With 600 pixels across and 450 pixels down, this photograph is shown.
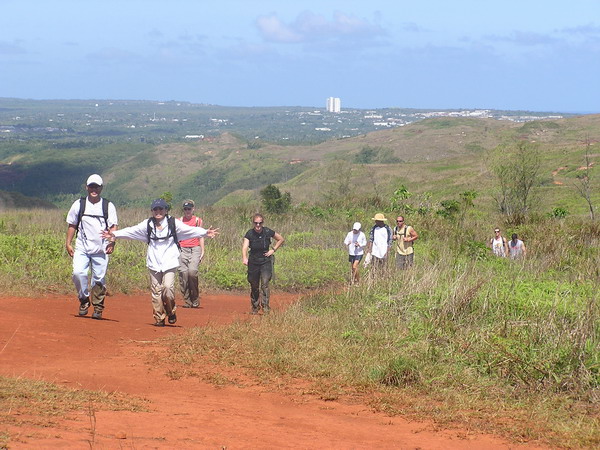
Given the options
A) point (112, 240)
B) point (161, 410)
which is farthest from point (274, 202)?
point (161, 410)

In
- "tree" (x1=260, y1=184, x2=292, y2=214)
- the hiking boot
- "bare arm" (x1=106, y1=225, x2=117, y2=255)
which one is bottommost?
"tree" (x1=260, y1=184, x2=292, y2=214)

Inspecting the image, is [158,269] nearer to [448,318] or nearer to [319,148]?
[448,318]

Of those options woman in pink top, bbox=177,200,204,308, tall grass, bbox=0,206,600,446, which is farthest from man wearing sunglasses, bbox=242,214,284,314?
woman in pink top, bbox=177,200,204,308

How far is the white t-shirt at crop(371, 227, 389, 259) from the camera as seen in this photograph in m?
15.7

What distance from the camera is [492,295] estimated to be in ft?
34.8

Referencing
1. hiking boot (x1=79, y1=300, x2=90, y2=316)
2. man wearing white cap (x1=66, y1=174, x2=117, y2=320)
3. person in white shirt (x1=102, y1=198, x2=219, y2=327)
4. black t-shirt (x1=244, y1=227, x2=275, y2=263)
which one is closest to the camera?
person in white shirt (x1=102, y1=198, x2=219, y2=327)

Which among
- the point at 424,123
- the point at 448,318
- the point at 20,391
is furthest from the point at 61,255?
the point at 424,123

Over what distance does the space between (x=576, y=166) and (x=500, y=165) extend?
24.4m

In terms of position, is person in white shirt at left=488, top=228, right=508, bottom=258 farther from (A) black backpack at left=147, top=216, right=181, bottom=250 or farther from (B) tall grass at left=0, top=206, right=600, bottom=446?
(A) black backpack at left=147, top=216, right=181, bottom=250

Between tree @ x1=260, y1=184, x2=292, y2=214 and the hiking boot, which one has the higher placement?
the hiking boot

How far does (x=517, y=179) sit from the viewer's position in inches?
1634

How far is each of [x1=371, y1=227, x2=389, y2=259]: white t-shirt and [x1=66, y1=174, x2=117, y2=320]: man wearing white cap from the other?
623 centimetres

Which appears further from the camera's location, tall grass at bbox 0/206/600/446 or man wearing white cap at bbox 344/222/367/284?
man wearing white cap at bbox 344/222/367/284

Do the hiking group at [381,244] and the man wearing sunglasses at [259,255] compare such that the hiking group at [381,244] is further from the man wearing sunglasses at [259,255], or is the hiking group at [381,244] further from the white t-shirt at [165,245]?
the white t-shirt at [165,245]
